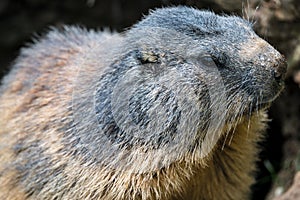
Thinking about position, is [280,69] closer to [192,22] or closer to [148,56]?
[192,22]

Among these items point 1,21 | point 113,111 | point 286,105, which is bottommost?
point 286,105

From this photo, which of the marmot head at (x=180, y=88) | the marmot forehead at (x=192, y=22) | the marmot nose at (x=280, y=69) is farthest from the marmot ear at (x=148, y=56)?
the marmot nose at (x=280, y=69)

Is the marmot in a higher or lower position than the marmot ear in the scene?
lower

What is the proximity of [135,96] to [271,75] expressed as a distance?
80 centimetres

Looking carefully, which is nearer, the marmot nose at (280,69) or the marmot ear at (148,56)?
the marmot nose at (280,69)

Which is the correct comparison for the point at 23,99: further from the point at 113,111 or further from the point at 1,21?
the point at 1,21

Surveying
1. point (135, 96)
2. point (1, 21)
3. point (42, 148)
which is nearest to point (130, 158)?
point (135, 96)

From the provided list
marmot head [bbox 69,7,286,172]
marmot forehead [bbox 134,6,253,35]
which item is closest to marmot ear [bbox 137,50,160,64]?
marmot head [bbox 69,7,286,172]

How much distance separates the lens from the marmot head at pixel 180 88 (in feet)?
11.0

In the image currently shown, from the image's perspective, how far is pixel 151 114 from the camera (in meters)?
Result: 3.40

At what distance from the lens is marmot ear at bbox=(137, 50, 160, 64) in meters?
3.45

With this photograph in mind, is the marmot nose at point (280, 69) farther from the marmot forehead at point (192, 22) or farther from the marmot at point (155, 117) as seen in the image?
the marmot forehead at point (192, 22)

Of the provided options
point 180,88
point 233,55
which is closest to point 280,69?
point 233,55

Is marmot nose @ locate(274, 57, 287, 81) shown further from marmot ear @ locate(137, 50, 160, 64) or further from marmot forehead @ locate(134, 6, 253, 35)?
Result: marmot ear @ locate(137, 50, 160, 64)
